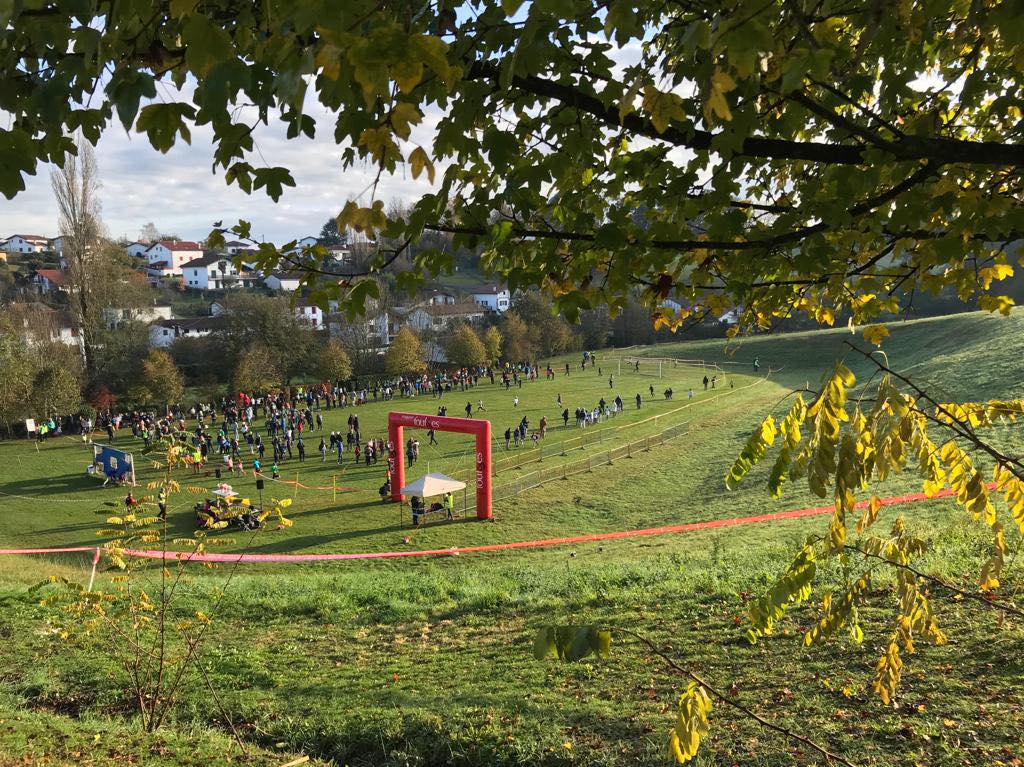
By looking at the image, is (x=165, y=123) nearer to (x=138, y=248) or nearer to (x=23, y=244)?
(x=138, y=248)

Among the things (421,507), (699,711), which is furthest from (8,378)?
(699,711)

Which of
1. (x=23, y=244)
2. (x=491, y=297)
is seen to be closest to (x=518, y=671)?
(x=491, y=297)

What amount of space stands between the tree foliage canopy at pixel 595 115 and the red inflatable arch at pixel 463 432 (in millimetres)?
15711

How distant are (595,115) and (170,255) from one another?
396 ft

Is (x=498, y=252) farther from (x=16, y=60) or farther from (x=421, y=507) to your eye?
(x=421, y=507)

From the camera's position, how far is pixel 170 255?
354 feet

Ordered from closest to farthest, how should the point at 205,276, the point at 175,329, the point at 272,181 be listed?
the point at 272,181 → the point at 175,329 → the point at 205,276

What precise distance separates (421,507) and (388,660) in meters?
13.1

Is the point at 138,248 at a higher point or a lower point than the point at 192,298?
higher

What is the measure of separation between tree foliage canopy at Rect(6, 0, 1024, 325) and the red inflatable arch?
619 inches

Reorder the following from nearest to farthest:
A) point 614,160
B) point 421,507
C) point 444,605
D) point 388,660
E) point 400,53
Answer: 1. point 400,53
2. point 614,160
3. point 388,660
4. point 444,605
5. point 421,507

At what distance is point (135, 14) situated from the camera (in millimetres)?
2121

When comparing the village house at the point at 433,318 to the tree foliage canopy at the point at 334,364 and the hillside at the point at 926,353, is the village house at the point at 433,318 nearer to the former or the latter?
the tree foliage canopy at the point at 334,364

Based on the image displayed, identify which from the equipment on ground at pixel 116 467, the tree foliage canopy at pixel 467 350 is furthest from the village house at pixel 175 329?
the equipment on ground at pixel 116 467
